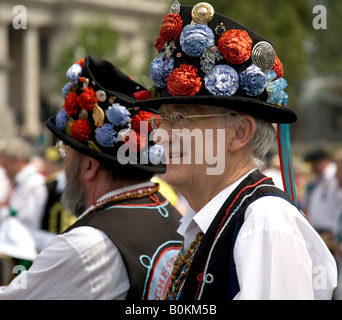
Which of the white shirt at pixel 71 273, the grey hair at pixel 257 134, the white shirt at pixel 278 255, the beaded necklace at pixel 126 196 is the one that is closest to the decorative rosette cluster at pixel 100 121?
the beaded necklace at pixel 126 196

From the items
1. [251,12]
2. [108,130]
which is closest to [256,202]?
[108,130]

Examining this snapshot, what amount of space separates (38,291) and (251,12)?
29.3 m

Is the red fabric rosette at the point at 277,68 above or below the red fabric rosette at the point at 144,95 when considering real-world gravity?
above

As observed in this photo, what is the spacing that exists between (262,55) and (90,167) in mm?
1235

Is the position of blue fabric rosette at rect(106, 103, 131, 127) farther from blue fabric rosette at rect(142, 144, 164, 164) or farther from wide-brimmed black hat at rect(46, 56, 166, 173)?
blue fabric rosette at rect(142, 144, 164, 164)

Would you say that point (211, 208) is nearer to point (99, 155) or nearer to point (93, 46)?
point (99, 155)

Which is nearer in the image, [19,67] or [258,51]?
[258,51]

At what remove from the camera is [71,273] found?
254 cm

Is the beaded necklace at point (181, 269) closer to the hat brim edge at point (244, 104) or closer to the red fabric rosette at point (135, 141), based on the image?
the hat brim edge at point (244, 104)

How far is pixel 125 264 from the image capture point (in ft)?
8.70

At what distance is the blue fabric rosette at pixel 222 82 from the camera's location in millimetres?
2029

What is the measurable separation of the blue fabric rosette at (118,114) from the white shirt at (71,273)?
0.62 meters
